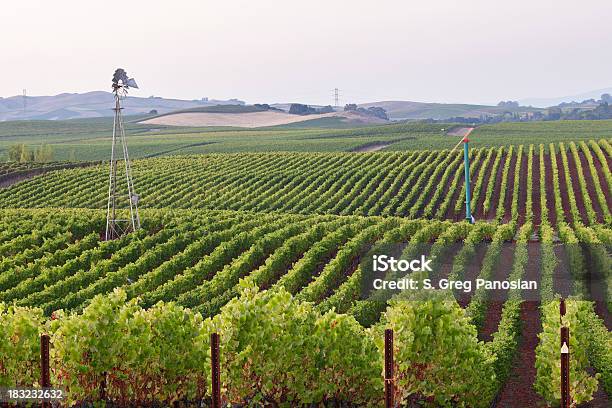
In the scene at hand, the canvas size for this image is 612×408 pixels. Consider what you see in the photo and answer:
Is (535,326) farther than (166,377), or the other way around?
(535,326)

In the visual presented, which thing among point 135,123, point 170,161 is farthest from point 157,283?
point 135,123

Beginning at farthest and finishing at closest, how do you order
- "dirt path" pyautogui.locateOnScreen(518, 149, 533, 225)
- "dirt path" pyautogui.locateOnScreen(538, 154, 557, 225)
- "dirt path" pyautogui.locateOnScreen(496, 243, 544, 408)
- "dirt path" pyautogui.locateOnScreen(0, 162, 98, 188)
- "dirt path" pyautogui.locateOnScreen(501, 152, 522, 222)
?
"dirt path" pyautogui.locateOnScreen(0, 162, 98, 188) → "dirt path" pyautogui.locateOnScreen(501, 152, 522, 222) → "dirt path" pyautogui.locateOnScreen(518, 149, 533, 225) → "dirt path" pyautogui.locateOnScreen(538, 154, 557, 225) → "dirt path" pyautogui.locateOnScreen(496, 243, 544, 408)

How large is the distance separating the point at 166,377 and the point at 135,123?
7221 inches

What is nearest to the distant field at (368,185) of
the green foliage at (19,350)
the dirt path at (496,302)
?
the dirt path at (496,302)

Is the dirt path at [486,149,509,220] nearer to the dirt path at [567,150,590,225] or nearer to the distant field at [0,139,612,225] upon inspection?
the distant field at [0,139,612,225]

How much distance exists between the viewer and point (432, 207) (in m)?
56.8

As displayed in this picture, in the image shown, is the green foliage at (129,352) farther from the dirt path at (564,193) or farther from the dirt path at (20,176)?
the dirt path at (20,176)

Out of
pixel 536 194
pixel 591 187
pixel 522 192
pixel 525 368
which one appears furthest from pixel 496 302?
pixel 591 187

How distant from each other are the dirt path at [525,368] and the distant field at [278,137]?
73.9m

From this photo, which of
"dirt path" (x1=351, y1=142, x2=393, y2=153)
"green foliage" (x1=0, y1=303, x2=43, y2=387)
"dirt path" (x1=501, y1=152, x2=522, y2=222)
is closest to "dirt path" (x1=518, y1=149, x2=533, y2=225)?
"dirt path" (x1=501, y1=152, x2=522, y2=222)

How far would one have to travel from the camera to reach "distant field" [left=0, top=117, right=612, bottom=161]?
111 m

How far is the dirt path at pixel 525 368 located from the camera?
1759 centimetres

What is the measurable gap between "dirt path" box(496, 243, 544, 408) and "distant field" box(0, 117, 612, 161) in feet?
243

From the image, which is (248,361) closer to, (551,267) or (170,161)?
(551,267)
